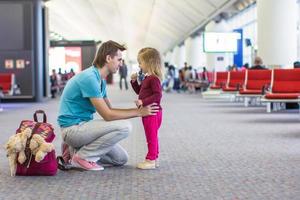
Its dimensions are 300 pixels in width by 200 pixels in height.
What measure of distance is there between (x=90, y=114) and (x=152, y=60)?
0.86 metres

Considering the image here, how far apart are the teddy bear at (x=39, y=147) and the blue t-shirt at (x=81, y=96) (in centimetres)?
51

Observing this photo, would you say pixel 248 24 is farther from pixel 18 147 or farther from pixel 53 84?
pixel 18 147

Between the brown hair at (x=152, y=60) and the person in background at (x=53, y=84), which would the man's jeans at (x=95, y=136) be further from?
the person in background at (x=53, y=84)

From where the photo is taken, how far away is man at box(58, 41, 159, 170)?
5.97 meters

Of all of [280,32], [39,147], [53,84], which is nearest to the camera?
[39,147]

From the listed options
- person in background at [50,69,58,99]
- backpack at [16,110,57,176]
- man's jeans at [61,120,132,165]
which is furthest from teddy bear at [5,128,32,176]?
person in background at [50,69,58,99]

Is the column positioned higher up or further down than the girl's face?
higher up

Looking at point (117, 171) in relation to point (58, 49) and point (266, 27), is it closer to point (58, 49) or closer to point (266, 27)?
point (266, 27)

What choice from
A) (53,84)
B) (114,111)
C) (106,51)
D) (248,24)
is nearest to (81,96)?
(114,111)

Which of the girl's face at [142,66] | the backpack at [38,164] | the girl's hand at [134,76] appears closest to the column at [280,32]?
the girl's hand at [134,76]

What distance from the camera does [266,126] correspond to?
11.2 m

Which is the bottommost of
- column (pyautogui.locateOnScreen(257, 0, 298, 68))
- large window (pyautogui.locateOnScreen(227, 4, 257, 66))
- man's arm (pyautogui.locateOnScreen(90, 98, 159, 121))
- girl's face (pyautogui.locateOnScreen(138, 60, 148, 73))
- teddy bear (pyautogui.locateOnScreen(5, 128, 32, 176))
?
teddy bear (pyautogui.locateOnScreen(5, 128, 32, 176))

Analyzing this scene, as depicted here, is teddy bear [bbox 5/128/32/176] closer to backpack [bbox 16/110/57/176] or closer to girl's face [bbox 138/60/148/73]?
backpack [bbox 16/110/57/176]

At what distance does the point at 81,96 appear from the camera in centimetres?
613
